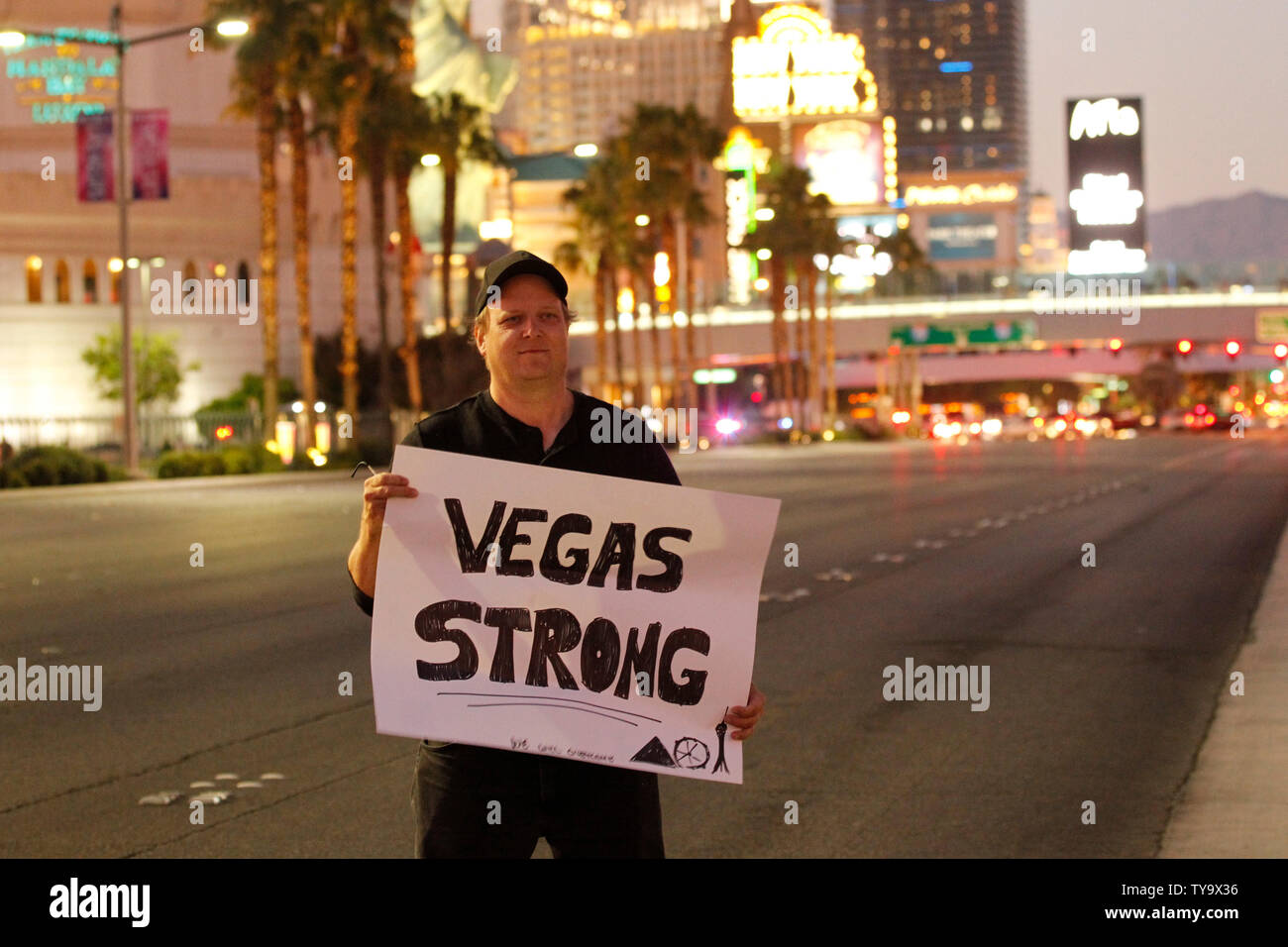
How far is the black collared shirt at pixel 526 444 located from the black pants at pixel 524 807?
75cm

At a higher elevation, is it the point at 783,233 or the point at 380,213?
the point at 783,233

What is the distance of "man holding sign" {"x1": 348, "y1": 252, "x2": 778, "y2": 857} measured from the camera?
456cm

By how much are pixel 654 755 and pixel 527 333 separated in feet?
A: 3.67

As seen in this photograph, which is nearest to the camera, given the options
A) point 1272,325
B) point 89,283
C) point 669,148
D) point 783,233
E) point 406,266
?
point 406,266

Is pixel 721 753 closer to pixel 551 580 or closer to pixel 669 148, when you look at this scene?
pixel 551 580

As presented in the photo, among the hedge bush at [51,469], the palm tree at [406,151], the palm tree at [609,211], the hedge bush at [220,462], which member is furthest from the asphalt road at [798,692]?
the palm tree at [609,211]

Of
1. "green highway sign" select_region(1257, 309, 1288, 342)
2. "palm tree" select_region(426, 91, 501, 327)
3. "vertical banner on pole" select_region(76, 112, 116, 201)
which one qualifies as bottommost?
"green highway sign" select_region(1257, 309, 1288, 342)

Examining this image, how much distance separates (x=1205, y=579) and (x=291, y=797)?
12891 millimetres

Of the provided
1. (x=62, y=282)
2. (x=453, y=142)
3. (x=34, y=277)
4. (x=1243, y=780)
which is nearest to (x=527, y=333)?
(x=1243, y=780)

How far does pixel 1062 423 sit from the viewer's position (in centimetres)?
10800

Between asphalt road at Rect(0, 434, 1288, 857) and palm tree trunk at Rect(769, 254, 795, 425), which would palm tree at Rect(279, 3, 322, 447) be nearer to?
asphalt road at Rect(0, 434, 1288, 857)

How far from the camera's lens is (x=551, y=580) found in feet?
15.4

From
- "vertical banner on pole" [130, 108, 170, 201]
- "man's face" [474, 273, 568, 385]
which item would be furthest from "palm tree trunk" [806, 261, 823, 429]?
"man's face" [474, 273, 568, 385]

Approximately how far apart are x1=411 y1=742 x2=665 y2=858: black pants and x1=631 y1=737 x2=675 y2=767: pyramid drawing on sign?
6 cm
